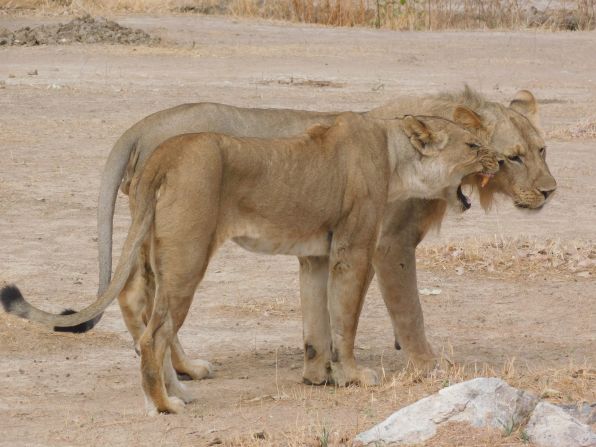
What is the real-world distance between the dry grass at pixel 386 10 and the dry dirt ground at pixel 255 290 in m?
5.40

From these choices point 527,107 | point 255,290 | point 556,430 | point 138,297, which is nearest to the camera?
point 556,430

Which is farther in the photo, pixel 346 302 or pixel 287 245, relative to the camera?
Result: pixel 346 302

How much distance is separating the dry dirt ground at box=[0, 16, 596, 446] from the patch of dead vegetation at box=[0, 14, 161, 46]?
6.79ft

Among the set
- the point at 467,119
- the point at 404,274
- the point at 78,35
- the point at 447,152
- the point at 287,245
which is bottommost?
the point at 78,35

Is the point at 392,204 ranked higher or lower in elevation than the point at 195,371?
higher

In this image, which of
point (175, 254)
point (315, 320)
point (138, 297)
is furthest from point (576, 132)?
point (175, 254)

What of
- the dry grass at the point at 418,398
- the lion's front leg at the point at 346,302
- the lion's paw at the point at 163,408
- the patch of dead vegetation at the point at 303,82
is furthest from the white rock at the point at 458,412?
the patch of dead vegetation at the point at 303,82

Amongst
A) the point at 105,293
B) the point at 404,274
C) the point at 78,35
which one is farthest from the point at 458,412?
the point at 78,35

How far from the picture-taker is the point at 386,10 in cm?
2409

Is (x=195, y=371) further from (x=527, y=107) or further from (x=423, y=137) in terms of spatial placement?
(x=527, y=107)

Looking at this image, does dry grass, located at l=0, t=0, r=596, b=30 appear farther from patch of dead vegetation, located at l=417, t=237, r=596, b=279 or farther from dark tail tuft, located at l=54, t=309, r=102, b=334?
dark tail tuft, located at l=54, t=309, r=102, b=334

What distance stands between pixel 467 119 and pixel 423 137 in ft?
1.22

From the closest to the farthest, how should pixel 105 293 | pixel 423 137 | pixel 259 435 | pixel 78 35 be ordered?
pixel 259 435 → pixel 105 293 → pixel 423 137 → pixel 78 35

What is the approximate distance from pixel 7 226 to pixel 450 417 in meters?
5.86
